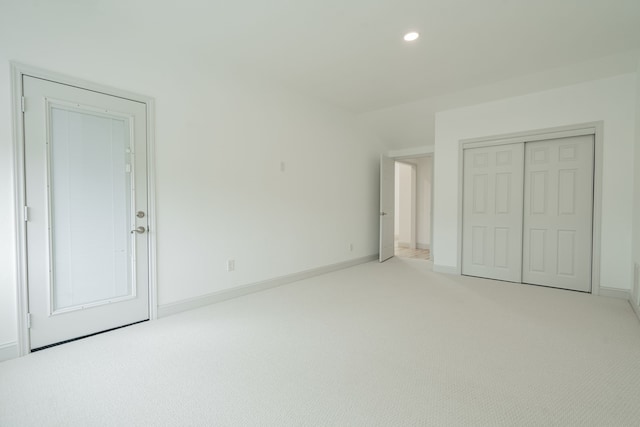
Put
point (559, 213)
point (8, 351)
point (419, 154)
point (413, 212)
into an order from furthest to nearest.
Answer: point (413, 212), point (419, 154), point (559, 213), point (8, 351)

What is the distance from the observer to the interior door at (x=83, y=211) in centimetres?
229

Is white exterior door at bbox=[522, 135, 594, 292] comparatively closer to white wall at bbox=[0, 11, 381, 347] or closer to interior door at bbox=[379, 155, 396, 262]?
interior door at bbox=[379, 155, 396, 262]

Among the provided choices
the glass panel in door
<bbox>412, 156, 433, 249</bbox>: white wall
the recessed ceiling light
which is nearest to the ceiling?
the recessed ceiling light

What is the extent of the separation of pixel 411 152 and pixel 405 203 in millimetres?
2143

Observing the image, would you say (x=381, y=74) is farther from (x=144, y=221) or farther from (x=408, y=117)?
(x=144, y=221)

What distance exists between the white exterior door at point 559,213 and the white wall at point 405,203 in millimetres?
3598

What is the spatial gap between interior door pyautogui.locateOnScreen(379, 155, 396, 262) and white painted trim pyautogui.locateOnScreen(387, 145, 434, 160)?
0.17m

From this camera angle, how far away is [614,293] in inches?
143

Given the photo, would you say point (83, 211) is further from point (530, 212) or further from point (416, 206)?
point (416, 206)

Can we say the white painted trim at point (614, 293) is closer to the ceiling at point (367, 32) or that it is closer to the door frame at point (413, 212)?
the ceiling at point (367, 32)

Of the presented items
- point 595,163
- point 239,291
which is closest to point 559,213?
point 595,163

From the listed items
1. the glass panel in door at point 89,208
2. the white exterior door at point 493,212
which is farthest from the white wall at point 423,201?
the glass panel in door at point 89,208

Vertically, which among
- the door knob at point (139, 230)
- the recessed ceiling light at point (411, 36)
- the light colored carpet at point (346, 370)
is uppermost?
the recessed ceiling light at point (411, 36)

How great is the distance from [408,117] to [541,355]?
13.1 ft
